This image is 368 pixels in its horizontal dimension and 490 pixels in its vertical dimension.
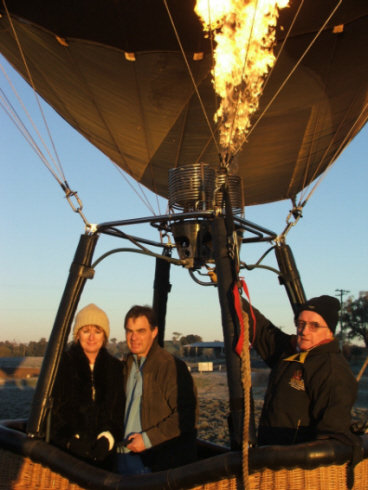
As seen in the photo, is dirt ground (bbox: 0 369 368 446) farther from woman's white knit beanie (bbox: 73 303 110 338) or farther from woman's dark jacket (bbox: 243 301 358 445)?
woman's white knit beanie (bbox: 73 303 110 338)

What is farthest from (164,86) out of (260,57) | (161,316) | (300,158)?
(161,316)

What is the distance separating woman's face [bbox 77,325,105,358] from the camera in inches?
108

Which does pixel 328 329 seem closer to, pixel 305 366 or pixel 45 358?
pixel 305 366

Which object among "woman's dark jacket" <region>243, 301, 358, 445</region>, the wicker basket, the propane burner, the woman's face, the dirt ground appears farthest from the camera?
the dirt ground

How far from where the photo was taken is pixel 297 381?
240cm

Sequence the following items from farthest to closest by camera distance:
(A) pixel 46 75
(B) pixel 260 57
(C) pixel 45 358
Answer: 1. (A) pixel 46 75
2. (B) pixel 260 57
3. (C) pixel 45 358

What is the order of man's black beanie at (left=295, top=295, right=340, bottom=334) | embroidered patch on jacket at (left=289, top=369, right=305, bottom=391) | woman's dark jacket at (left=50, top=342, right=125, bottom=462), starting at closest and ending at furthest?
embroidered patch on jacket at (left=289, top=369, right=305, bottom=391)
man's black beanie at (left=295, top=295, right=340, bottom=334)
woman's dark jacket at (left=50, top=342, right=125, bottom=462)

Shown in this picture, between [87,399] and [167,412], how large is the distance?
40cm

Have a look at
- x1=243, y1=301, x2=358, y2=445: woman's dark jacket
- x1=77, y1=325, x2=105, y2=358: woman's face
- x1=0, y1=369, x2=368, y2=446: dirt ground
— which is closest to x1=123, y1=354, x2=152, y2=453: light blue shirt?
x1=77, y1=325, x2=105, y2=358: woman's face

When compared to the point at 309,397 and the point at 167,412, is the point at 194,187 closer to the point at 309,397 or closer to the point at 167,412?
the point at 167,412

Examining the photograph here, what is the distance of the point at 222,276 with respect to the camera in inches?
106

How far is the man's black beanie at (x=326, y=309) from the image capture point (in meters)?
2.50

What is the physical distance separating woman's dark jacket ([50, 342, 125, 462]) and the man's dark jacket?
14cm

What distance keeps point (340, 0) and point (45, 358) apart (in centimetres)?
306
